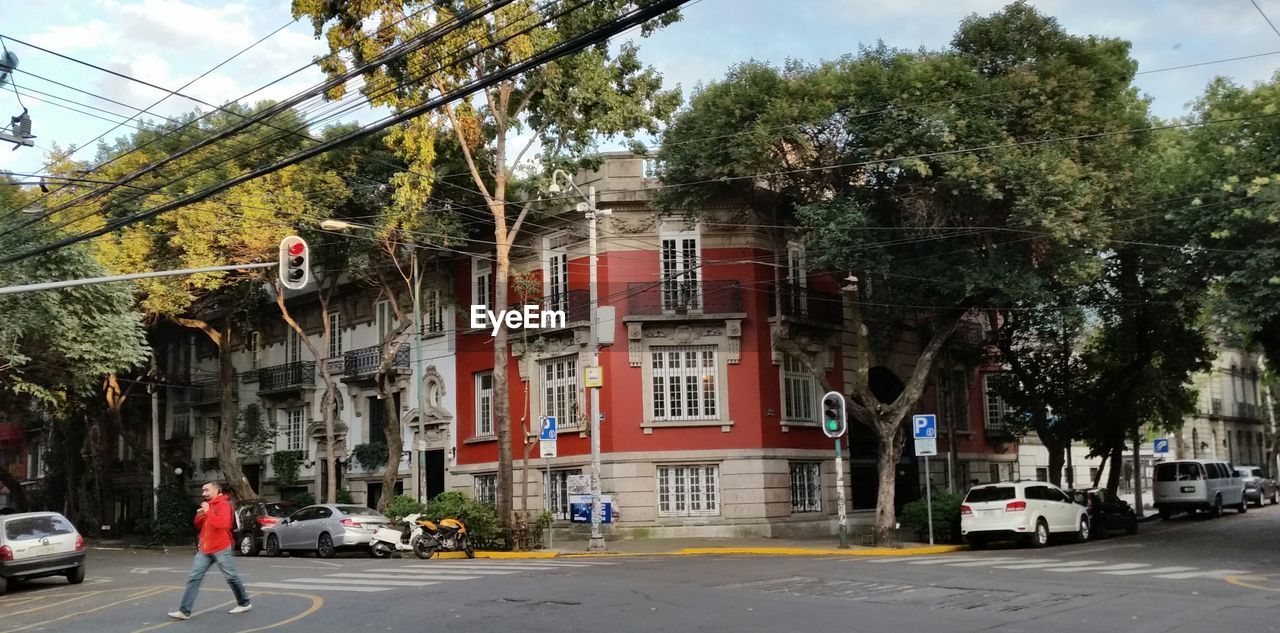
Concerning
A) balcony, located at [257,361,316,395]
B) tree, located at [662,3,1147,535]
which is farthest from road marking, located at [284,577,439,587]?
balcony, located at [257,361,316,395]

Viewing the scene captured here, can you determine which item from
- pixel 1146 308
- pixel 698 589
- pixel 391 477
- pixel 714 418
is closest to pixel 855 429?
pixel 714 418

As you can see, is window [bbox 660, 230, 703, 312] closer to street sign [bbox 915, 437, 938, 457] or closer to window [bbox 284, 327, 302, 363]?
street sign [bbox 915, 437, 938, 457]

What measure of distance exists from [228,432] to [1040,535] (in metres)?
27.3

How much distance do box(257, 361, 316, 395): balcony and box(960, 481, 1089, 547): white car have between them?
24.7 m

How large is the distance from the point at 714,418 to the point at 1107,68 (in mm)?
13055

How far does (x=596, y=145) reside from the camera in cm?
2880

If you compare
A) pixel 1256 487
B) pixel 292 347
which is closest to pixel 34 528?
pixel 292 347

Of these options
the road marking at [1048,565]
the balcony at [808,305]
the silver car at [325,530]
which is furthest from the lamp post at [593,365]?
the road marking at [1048,565]

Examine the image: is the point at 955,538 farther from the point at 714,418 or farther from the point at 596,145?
the point at 596,145

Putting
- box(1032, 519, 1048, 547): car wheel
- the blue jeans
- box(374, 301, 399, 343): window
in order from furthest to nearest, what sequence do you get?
1. box(374, 301, 399, 343): window
2. box(1032, 519, 1048, 547): car wheel
3. the blue jeans

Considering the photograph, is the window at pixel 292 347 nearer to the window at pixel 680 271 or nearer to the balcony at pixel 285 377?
the balcony at pixel 285 377

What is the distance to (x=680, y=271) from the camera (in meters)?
30.2

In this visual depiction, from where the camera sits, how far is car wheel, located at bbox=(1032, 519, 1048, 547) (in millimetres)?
25453

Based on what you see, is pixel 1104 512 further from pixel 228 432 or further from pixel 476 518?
pixel 228 432
